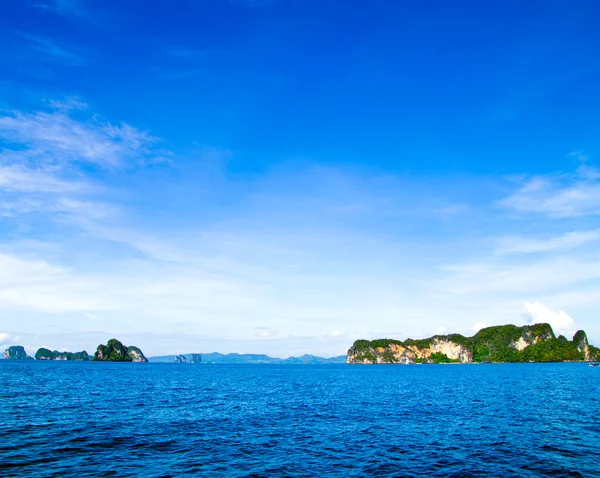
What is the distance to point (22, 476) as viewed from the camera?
1168 inches

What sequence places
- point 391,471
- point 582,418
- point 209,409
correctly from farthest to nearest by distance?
1. point 209,409
2. point 582,418
3. point 391,471

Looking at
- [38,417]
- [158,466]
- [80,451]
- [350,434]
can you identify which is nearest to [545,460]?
[350,434]

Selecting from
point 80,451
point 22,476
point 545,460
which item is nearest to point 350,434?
point 545,460

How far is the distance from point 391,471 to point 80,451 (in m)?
28.6

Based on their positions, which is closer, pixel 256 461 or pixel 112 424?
pixel 256 461

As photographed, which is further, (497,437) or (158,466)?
(497,437)

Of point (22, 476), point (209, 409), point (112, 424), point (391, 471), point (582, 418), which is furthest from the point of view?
point (209, 409)

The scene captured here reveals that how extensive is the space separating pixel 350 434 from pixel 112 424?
3015 cm

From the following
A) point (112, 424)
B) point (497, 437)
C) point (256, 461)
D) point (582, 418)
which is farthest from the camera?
point (582, 418)

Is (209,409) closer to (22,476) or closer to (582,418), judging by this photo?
(22,476)

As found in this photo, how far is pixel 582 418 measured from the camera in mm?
58531

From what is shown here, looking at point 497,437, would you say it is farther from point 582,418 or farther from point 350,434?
point 582,418

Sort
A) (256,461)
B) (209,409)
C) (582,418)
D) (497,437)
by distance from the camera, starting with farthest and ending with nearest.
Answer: (209,409) < (582,418) < (497,437) < (256,461)

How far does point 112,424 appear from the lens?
50375mm
